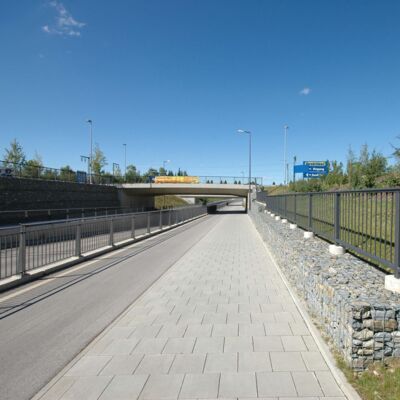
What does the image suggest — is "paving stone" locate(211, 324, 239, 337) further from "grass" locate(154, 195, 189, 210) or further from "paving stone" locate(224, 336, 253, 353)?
"grass" locate(154, 195, 189, 210)

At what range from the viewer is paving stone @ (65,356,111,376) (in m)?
3.83

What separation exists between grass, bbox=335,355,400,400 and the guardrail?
100cm

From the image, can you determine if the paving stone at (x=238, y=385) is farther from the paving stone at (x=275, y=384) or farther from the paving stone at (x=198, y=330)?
the paving stone at (x=198, y=330)

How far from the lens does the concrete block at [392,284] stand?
3809mm

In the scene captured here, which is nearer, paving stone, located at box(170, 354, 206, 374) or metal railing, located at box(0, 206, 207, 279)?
paving stone, located at box(170, 354, 206, 374)

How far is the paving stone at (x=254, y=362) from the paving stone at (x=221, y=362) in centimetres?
7

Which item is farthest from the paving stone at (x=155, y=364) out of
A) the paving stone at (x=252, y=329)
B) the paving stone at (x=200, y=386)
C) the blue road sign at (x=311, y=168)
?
the blue road sign at (x=311, y=168)

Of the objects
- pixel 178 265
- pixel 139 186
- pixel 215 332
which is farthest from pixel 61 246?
pixel 139 186

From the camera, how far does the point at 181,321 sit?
17.8 ft

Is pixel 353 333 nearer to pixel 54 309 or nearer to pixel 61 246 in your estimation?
pixel 54 309

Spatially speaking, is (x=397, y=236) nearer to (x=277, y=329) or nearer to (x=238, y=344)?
(x=277, y=329)

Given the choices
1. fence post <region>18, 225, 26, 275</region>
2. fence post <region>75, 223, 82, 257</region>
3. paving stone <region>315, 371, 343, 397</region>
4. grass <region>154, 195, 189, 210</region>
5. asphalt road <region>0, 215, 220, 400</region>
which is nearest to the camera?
paving stone <region>315, 371, 343, 397</region>

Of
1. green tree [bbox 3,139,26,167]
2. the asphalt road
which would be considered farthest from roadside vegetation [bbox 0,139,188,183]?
the asphalt road

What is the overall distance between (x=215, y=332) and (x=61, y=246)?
257 inches
